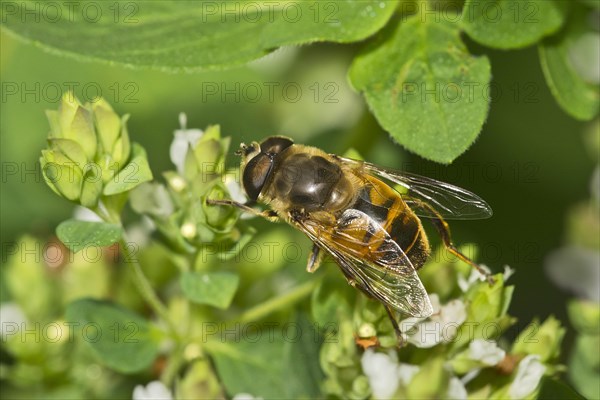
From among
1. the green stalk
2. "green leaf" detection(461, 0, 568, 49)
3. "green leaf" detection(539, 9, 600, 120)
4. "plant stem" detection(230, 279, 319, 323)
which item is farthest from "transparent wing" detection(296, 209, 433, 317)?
"green leaf" detection(539, 9, 600, 120)

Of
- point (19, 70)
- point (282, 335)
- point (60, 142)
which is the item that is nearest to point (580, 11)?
point (282, 335)

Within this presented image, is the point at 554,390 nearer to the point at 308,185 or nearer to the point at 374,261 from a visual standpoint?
the point at 374,261

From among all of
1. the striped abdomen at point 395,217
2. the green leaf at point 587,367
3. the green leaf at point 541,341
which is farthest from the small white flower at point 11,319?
the green leaf at point 587,367

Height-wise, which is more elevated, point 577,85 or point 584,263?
point 577,85

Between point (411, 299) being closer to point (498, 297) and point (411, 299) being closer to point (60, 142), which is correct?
point (498, 297)

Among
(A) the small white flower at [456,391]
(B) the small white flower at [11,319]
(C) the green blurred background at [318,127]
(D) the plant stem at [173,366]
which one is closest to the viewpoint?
(A) the small white flower at [456,391]

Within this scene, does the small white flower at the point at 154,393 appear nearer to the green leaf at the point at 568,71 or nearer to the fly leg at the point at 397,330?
the fly leg at the point at 397,330

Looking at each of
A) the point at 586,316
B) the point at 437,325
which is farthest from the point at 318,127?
the point at 437,325
